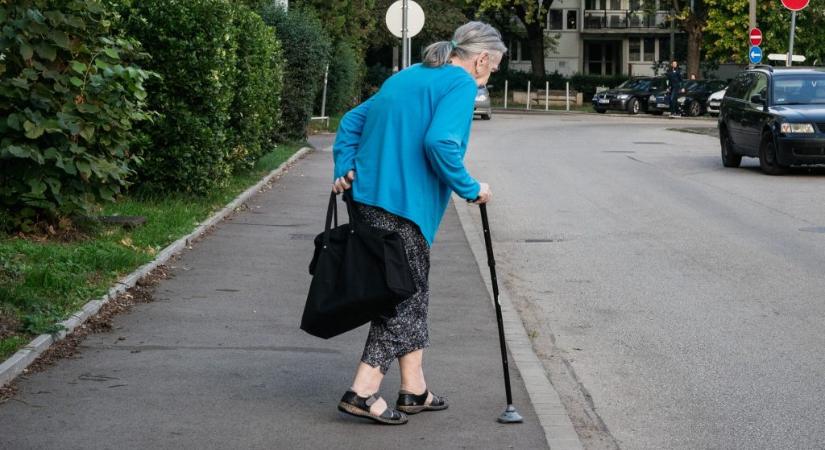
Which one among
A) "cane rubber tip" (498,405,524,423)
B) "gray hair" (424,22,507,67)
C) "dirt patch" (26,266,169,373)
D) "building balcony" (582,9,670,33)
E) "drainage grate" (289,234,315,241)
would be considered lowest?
"drainage grate" (289,234,315,241)

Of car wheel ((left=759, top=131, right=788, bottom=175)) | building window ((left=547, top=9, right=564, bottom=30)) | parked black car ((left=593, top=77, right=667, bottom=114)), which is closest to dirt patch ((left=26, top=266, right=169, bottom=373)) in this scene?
car wheel ((left=759, top=131, right=788, bottom=175))

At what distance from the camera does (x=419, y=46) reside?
71.2 metres

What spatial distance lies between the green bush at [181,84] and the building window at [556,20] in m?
80.8

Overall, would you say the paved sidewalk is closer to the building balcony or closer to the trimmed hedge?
the trimmed hedge

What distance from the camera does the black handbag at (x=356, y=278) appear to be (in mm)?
5785

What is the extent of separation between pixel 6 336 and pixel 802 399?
410cm

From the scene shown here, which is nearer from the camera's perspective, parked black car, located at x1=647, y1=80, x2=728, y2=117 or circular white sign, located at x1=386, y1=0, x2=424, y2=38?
circular white sign, located at x1=386, y1=0, x2=424, y2=38

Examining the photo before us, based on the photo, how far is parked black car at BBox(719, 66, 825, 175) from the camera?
20391mm

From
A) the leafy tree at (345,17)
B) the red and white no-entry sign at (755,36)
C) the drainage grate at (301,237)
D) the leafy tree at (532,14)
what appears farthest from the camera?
the leafy tree at (532,14)

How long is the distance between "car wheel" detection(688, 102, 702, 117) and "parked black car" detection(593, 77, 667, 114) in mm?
2183

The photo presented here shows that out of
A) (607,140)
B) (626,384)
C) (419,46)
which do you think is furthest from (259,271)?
(419,46)

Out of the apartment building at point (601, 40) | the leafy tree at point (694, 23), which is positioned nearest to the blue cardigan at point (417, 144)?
the leafy tree at point (694, 23)

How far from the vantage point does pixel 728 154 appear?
23078 millimetres

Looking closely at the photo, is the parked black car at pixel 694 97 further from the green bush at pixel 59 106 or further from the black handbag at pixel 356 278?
the black handbag at pixel 356 278
